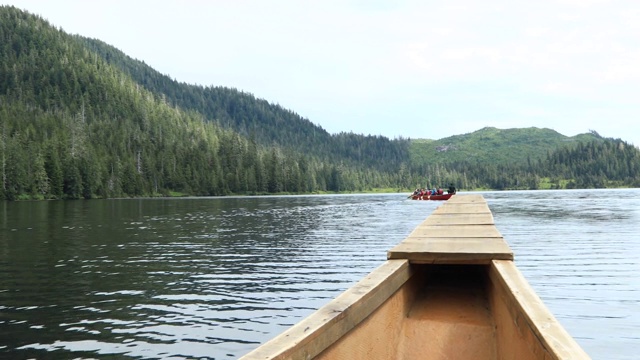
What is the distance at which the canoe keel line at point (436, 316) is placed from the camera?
3994 mm

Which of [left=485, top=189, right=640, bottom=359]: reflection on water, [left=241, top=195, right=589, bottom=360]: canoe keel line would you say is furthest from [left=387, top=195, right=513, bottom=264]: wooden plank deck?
[left=485, top=189, right=640, bottom=359]: reflection on water

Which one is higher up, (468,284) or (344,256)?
(468,284)

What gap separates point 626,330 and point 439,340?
30.2 feet

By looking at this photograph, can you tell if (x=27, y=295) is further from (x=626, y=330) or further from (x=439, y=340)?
(x=626, y=330)

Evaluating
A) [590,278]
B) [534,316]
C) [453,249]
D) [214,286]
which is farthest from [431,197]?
[534,316]

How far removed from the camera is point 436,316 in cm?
718

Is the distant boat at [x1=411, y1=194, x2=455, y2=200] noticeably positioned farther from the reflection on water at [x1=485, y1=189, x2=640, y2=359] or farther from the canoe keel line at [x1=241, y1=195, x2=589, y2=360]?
the canoe keel line at [x1=241, y1=195, x2=589, y2=360]

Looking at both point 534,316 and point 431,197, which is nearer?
point 534,316

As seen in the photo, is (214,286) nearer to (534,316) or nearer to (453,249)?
(453,249)

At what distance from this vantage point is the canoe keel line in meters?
3.99

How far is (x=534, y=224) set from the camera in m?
45.7

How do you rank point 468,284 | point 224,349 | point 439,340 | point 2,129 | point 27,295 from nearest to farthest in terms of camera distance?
1. point 439,340
2. point 468,284
3. point 224,349
4. point 27,295
5. point 2,129

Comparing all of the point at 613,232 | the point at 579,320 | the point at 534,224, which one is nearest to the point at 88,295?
the point at 579,320

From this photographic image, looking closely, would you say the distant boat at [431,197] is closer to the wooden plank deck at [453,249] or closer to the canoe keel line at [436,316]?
the wooden plank deck at [453,249]
